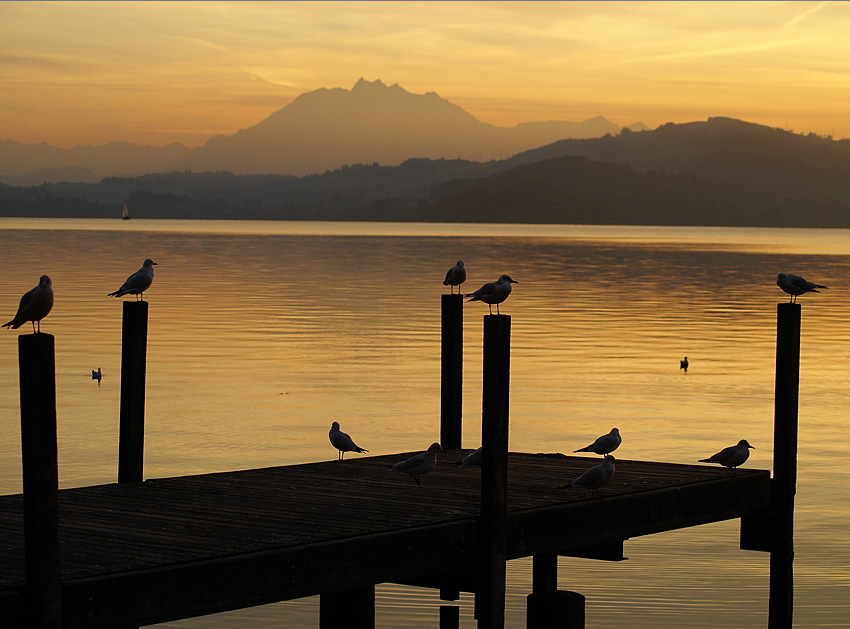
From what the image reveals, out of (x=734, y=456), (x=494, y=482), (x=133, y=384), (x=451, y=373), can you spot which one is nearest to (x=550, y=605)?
(x=734, y=456)

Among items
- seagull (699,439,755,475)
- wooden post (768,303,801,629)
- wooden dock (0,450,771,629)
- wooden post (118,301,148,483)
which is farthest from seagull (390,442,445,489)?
wooden post (768,303,801,629)

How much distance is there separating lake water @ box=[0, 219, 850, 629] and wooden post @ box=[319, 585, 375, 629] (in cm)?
270

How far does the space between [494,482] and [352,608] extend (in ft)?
8.57

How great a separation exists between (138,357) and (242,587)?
507 cm

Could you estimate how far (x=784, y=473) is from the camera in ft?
50.3

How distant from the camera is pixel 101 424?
28484mm

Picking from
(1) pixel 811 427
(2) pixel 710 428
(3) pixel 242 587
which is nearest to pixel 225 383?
(2) pixel 710 428

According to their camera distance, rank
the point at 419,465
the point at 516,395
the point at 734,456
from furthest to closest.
Answer: the point at 516,395 < the point at 734,456 < the point at 419,465

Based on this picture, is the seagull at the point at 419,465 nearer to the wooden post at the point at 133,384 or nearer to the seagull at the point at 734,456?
the wooden post at the point at 133,384

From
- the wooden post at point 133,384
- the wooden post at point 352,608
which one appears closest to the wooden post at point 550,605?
the wooden post at point 352,608

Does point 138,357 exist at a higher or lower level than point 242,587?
higher

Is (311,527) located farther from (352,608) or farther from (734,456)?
(734,456)

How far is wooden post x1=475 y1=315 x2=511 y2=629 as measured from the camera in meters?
11.3

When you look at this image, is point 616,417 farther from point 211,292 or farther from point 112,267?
point 112,267
